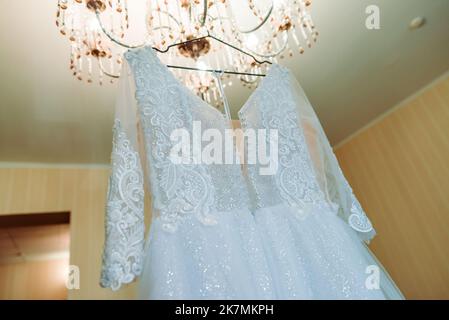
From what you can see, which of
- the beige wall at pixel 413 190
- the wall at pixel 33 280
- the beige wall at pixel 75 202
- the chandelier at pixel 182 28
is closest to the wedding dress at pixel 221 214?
the chandelier at pixel 182 28

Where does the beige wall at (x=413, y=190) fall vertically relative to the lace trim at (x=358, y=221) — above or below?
above

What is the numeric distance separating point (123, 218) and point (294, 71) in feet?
5.18

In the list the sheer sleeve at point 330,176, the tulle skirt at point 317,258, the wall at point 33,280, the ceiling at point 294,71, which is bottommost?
the tulle skirt at point 317,258

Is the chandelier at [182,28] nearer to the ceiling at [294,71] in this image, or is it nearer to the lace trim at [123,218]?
the ceiling at [294,71]

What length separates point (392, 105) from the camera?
2.51m

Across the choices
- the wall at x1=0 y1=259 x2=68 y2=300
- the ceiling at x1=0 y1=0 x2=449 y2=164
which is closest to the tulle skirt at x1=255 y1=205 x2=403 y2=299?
the ceiling at x1=0 y1=0 x2=449 y2=164

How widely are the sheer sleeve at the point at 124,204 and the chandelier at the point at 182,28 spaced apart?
0.43 meters

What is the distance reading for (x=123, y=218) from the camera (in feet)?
2.09

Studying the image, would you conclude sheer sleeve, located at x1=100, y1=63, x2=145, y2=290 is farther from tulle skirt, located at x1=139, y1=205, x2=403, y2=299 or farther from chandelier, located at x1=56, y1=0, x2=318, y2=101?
chandelier, located at x1=56, y1=0, x2=318, y2=101

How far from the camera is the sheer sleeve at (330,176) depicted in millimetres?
806

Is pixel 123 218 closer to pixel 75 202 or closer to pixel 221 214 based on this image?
pixel 221 214

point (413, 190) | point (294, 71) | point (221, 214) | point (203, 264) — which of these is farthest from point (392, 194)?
point (203, 264)

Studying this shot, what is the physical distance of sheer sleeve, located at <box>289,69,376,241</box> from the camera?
0.81 m
